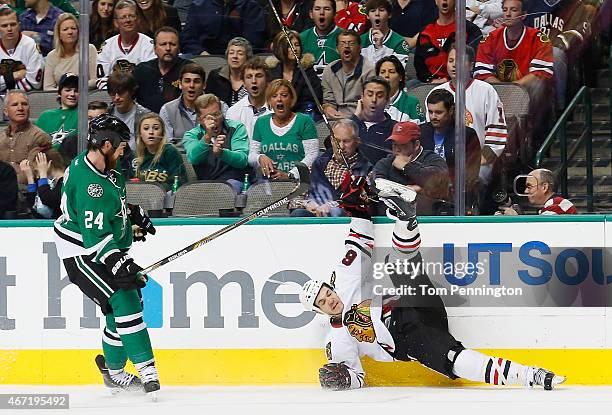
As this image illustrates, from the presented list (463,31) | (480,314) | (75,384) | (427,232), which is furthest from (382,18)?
(75,384)

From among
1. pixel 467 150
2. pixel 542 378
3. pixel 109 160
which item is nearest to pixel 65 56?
pixel 109 160

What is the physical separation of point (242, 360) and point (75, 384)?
0.87 metres

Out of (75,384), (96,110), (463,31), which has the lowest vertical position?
(75,384)

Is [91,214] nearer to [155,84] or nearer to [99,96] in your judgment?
[99,96]

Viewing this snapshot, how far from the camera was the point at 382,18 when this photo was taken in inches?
266

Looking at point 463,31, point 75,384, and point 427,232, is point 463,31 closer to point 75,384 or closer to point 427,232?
point 427,232

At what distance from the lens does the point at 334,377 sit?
6.07m

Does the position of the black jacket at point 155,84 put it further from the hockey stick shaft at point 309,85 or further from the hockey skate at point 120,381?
the hockey skate at point 120,381

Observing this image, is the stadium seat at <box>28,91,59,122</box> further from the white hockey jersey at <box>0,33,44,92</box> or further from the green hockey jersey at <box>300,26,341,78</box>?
the green hockey jersey at <box>300,26,341,78</box>

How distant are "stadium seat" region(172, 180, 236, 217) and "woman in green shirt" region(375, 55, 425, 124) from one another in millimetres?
941

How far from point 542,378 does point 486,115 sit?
1363 millimetres

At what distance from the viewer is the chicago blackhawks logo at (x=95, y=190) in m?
5.86

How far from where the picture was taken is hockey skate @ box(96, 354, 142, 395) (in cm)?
603

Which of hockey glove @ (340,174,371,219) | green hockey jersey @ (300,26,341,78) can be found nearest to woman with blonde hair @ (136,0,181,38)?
green hockey jersey @ (300,26,341,78)
